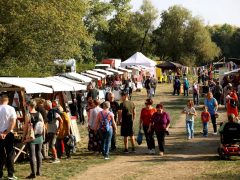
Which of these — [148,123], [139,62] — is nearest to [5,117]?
[148,123]

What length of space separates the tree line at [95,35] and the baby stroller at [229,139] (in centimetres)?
1695

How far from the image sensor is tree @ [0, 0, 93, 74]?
Result: 90.3ft

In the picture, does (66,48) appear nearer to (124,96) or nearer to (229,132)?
(124,96)

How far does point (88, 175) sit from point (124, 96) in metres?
3.91

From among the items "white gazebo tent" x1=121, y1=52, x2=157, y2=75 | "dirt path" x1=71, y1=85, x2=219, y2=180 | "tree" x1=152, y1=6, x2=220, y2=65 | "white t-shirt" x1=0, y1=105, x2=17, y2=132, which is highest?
"tree" x1=152, y1=6, x2=220, y2=65

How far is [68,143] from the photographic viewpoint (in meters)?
13.4

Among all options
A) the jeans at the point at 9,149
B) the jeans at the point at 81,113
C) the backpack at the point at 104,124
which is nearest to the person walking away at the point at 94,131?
the backpack at the point at 104,124

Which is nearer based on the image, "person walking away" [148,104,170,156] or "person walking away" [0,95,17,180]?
"person walking away" [0,95,17,180]

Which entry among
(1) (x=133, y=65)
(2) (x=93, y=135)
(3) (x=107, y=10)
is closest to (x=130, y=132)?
(2) (x=93, y=135)

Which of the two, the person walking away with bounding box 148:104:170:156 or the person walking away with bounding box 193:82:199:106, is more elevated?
the person walking away with bounding box 193:82:199:106

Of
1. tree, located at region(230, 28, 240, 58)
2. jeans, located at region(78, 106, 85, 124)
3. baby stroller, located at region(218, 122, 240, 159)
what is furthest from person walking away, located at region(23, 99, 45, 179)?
tree, located at region(230, 28, 240, 58)

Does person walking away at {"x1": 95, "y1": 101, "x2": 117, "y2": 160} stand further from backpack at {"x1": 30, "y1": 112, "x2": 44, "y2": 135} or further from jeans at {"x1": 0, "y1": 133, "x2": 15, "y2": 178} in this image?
jeans at {"x1": 0, "y1": 133, "x2": 15, "y2": 178}

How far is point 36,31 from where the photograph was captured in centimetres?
2891

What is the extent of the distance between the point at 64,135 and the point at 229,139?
433 cm
